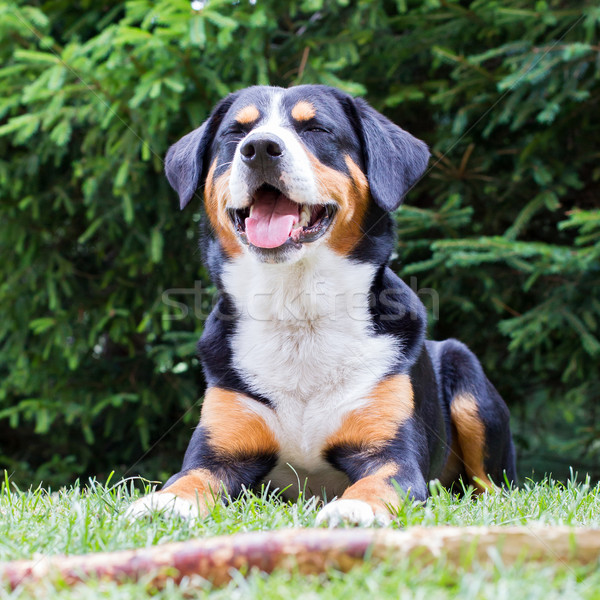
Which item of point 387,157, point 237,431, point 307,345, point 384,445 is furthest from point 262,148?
point 384,445

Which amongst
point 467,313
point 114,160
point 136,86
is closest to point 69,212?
point 114,160

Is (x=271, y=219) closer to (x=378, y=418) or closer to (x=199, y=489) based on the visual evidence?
(x=378, y=418)

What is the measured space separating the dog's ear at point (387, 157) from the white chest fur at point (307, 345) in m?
0.33

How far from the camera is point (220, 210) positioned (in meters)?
3.11

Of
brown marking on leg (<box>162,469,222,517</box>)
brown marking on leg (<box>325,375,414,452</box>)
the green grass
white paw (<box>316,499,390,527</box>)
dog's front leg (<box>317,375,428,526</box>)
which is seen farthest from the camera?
brown marking on leg (<box>325,375,414,452</box>)

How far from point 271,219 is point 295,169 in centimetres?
25

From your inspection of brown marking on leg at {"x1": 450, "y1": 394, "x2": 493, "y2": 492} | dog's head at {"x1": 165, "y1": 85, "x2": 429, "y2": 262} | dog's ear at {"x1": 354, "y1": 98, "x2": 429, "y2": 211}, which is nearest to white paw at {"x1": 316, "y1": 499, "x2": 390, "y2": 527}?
dog's head at {"x1": 165, "y1": 85, "x2": 429, "y2": 262}

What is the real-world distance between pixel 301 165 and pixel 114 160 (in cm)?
219

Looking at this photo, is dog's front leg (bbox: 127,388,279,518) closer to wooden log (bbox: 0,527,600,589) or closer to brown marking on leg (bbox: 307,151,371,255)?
brown marking on leg (bbox: 307,151,371,255)

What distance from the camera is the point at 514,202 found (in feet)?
16.6

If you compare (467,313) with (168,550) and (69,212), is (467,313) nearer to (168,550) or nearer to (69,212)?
(69,212)

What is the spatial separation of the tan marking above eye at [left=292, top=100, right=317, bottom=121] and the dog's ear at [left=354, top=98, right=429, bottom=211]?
0.24m

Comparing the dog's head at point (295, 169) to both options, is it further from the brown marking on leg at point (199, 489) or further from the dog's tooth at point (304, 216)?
the brown marking on leg at point (199, 489)

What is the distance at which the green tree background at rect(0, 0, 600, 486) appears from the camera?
428 centimetres
